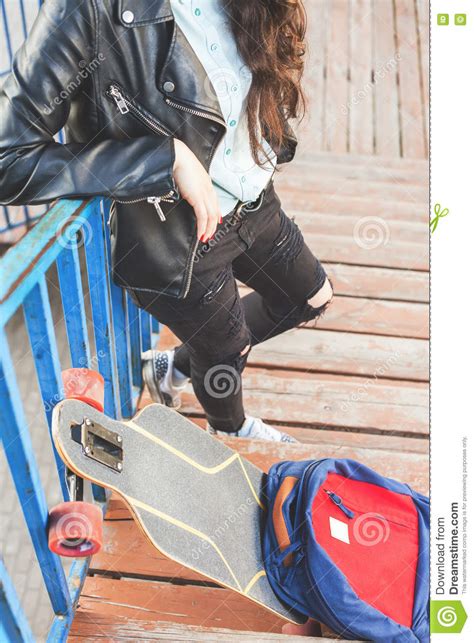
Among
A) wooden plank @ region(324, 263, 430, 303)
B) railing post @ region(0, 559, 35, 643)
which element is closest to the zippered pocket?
railing post @ region(0, 559, 35, 643)

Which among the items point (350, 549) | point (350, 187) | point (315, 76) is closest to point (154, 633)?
point (350, 549)

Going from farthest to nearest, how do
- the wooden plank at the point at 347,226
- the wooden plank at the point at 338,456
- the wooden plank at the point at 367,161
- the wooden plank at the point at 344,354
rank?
the wooden plank at the point at 367,161, the wooden plank at the point at 347,226, the wooden plank at the point at 344,354, the wooden plank at the point at 338,456

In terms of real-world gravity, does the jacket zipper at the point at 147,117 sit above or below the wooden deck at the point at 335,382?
above

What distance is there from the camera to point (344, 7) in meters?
4.91

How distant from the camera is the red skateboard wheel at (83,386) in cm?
111

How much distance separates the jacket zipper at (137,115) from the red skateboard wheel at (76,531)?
1.75ft

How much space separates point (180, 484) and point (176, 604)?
0.30 m

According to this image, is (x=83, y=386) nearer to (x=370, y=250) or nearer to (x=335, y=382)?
(x=335, y=382)

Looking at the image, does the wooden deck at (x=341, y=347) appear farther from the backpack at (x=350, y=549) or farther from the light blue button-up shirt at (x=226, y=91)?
the light blue button-up shirt at (x=226, y=91)

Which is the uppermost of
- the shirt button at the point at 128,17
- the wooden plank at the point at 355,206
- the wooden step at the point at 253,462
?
the shirt button at the point at 128,17

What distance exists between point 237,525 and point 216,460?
155 millimetres

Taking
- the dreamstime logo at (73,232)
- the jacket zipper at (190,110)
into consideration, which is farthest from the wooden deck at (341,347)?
the jacket zipper at (190,110)
